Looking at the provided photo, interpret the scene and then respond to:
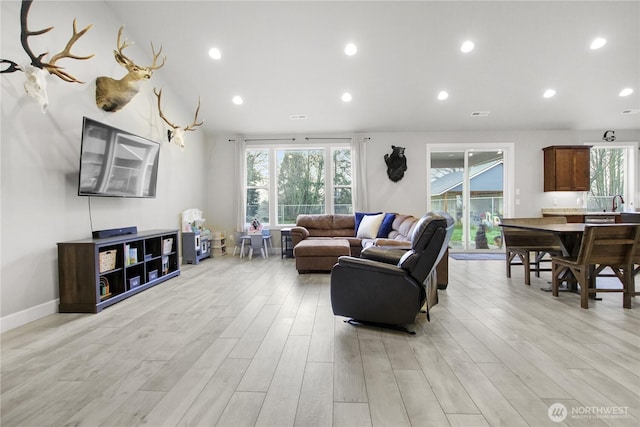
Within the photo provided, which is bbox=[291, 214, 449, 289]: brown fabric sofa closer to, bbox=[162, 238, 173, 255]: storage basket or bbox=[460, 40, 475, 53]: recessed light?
bbox=[162, 238, 173, 255]: storage basket

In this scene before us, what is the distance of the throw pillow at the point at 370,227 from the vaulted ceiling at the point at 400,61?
206cm

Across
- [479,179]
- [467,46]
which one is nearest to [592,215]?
[479,179]

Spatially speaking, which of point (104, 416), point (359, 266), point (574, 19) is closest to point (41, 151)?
point (104, 416)

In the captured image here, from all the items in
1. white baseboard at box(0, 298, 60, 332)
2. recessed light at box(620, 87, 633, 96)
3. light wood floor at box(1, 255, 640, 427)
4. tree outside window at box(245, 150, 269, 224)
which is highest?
recessed light at box(620, 87, 633, 96)

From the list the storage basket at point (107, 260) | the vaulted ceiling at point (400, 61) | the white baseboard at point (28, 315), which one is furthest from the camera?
the vaulted ceiling at point (400, 61)

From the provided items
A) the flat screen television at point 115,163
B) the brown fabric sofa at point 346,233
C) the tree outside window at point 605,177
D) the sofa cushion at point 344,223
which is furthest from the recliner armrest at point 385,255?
the tree outside window at point 605,177

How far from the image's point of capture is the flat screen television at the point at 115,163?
3.07 metres

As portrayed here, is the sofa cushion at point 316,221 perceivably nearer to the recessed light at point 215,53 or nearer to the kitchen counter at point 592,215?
the recessed light at point 215,53

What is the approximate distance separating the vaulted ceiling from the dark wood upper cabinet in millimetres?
571

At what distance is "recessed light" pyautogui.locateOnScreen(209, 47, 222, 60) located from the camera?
4395 millimetres

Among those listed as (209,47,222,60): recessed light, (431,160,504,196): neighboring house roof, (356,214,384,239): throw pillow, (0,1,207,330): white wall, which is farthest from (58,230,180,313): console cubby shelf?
(431,160,504,196): neighboring house roof

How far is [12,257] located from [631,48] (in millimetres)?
8047

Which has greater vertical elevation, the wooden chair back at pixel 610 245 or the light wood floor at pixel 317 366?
the wooden chair back at pixel 610 245

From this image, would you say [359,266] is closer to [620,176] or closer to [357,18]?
[357,18]
